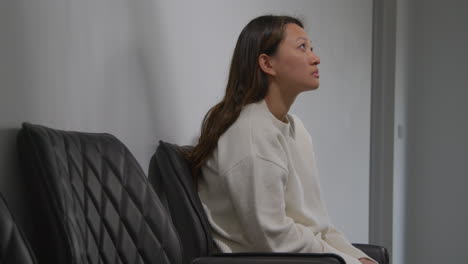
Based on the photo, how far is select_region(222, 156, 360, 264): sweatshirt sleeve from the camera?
5.34ft

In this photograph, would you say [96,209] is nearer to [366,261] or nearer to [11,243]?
[11,243]

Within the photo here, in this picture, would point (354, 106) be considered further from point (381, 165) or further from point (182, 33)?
point (182, 33)

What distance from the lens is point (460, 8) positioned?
4.45 m

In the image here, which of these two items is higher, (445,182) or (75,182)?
(75,182)

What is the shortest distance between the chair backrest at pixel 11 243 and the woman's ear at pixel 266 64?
3.11 ft

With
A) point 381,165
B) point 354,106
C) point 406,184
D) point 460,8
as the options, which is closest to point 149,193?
point 354,106

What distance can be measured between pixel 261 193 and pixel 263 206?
0.03 metres

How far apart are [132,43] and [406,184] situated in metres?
3.04

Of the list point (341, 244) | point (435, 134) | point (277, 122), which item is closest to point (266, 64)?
point (277, 122)

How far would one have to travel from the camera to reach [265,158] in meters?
1.68

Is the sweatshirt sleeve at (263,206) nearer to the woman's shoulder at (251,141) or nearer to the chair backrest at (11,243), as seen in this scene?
the woman's shoulder at (251,141)

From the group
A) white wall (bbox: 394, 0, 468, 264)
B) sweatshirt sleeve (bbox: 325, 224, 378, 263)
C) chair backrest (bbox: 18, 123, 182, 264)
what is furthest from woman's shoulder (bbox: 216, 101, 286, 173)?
white wall (bbox: 394, 0, 468, 264)

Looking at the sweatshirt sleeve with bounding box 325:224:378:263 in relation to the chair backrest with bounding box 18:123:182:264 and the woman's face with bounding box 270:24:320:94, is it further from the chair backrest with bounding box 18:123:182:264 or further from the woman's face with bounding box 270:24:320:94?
the chair backrest with bounding box 18:123:182:264

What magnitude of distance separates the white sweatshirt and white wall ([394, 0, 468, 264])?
105 inches
